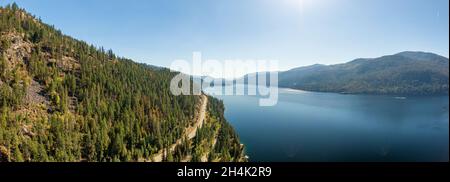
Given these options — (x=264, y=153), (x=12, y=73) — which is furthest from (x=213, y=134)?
(x=12, y=73)

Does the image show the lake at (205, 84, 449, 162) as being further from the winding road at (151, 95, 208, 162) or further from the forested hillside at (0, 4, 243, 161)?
the winding road at (151, 95, 208, 162)

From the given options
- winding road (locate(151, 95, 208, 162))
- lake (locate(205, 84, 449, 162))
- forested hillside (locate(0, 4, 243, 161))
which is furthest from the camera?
lake (locate(205, 84, 449, 162))

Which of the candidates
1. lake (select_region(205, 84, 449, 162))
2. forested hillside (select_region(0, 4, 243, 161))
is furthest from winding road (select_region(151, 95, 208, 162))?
lake (select_region(205, 84, 449, 162))

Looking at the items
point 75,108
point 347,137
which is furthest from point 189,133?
point 347,137

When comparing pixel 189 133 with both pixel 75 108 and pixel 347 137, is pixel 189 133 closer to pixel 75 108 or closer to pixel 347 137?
pixel 75 108

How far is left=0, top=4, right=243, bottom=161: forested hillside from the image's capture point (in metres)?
54.4

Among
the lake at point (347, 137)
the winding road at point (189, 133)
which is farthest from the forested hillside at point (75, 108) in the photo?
the lake at point (347, 137)

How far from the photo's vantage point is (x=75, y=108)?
240ft

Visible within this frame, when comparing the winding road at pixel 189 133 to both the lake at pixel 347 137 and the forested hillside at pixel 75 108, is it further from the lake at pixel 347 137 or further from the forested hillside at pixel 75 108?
the lake at pixel 347 137

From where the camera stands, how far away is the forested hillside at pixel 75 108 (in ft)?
178

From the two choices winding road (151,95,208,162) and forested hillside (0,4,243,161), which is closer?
forested hillside (0,4,243,161)

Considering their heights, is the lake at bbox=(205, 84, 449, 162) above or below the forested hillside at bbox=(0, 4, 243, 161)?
below

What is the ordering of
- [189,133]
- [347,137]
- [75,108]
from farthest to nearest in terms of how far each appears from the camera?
[347,137] → [189,133] → [75,108]
